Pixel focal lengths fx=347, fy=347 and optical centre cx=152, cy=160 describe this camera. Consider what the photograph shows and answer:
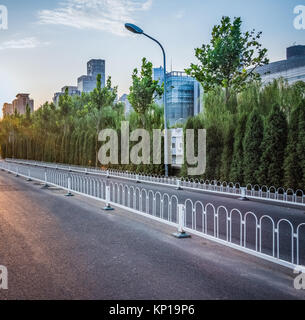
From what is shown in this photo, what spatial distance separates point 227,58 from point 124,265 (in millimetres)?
16029

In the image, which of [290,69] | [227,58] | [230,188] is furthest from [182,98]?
[230,188]

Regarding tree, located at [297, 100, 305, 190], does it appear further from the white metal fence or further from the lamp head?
the lamp head

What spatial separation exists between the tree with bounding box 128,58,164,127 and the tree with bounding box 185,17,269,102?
653 cm

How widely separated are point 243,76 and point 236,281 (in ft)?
54.7

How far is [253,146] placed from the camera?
53.2 ft

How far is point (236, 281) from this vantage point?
5.33 meters

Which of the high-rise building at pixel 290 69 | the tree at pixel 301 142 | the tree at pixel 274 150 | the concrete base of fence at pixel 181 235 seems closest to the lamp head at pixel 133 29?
the tree at pixel 274 150

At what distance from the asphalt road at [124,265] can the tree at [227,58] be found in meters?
12.7

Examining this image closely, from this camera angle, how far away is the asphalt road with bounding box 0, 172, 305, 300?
492 centimetres

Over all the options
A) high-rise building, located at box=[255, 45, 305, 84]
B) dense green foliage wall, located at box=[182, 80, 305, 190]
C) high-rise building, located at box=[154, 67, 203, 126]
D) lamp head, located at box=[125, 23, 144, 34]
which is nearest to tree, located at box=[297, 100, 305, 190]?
dense green foliage wall, located at box=[182, 80, 305, 190]

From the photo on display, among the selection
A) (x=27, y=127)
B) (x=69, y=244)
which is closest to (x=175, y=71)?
(x=27, y=127)

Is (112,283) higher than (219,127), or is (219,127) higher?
(219,127)
